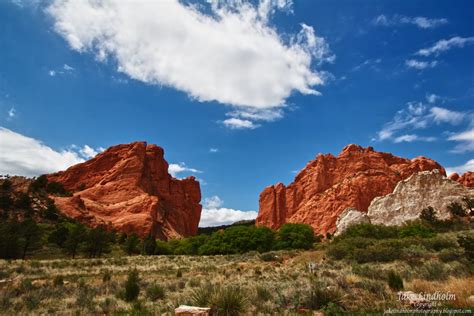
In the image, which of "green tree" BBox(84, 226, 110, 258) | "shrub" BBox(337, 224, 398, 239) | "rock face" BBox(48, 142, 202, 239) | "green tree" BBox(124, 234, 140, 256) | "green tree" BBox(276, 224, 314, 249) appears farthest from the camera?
"rock face" BBox(48, 142, 202, 239)

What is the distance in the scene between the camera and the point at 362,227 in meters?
52.0

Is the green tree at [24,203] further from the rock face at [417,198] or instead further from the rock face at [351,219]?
the rock face at [417,198]

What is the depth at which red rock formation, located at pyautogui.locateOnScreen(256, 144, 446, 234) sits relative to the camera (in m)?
93.4

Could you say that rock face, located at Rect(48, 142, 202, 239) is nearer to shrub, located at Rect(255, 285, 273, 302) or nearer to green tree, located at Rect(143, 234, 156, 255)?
green tree, located at Rect(143, 234, 156, 255)

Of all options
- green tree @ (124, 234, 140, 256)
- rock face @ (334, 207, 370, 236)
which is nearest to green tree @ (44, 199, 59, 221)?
green tree @ (124, 234, 140, 256)

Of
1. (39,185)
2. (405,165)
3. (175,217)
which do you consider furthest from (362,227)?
(39,185)

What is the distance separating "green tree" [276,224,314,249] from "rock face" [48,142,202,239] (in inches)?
1643

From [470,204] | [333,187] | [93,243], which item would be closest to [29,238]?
[93,243]

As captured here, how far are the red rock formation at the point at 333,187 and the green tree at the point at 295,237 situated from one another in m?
36.3

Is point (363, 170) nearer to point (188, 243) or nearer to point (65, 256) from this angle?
point (188, 243)

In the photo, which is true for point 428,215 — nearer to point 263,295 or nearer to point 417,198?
point 417,198

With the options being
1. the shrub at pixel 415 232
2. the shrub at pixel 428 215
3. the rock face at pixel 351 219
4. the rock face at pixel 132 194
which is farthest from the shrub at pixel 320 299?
the rock face at pixel 132 194

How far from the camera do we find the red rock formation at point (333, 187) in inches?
3676

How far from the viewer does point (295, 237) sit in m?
54.3
